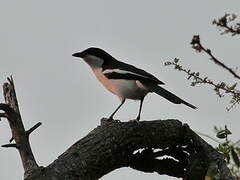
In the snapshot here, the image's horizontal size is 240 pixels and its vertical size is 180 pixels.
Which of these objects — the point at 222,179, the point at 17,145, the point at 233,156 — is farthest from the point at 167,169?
the point at 233,156

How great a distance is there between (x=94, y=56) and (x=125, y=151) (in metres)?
2.51

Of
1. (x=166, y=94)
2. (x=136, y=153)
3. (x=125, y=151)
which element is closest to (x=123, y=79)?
(x=166, y=94)

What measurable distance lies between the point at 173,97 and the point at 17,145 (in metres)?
2.20

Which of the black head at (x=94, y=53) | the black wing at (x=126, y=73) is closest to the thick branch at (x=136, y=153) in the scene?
the black wing at (x=126, y=73)

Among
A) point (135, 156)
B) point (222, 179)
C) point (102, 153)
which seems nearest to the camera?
point (102, 153)

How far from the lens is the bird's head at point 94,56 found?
763 cm

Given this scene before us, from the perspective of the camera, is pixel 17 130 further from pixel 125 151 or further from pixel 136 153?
pixel 136 153

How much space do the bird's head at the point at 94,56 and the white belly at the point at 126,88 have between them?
415mm

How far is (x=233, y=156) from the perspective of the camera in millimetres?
2748

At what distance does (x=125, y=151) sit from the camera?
538 cm

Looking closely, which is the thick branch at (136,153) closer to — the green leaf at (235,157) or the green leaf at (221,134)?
the green leaf at (221,134)

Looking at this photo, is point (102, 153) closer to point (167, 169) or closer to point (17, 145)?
point (17, 145)

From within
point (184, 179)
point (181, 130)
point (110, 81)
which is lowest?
point (184, 179)

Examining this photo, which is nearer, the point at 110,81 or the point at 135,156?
the point at 135,156
